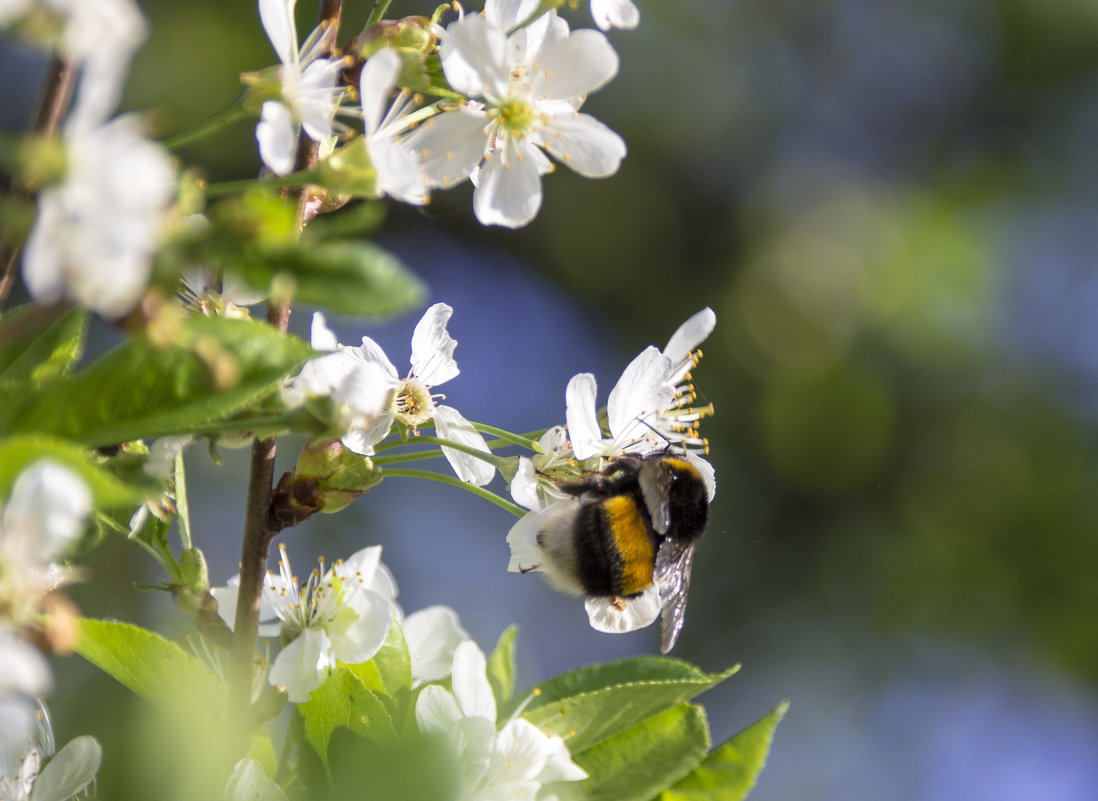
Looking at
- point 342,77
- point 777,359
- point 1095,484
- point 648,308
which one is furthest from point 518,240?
point 342,77

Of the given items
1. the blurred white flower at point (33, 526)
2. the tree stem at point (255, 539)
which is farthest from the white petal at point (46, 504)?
the tree stem at point (255, 539)

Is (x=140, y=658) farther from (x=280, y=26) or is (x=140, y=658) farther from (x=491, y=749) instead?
(x=280, y=26)

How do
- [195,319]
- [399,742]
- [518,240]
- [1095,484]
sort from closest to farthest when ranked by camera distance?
[195,319] → [399,742] → [1095,484] → [518,240]

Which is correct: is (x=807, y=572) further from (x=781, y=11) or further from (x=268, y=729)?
(x=268, y=729)

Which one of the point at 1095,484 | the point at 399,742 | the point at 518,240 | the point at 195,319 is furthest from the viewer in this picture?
the point at 518,240

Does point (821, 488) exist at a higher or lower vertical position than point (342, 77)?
lower
